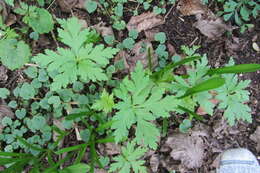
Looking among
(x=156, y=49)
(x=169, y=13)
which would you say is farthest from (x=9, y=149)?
(x=169, y=13)

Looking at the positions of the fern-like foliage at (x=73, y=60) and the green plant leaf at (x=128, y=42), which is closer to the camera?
the fern-like foliage at (x=73, y=60)

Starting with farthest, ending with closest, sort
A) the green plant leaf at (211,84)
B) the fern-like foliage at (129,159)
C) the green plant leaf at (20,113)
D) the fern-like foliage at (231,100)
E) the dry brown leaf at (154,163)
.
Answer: the dry brown leaf at (154,163), the green plant leaf at (20,113), the fern-like foliage at (129,159), the fern-like foliage at (231,100), the green plant leaf at (211,84)

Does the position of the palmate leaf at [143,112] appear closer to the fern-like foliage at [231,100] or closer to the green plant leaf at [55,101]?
the fern-like foliage at [231,100]

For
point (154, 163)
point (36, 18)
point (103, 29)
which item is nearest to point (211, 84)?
point (154, 163)

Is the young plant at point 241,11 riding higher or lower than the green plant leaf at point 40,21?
higher

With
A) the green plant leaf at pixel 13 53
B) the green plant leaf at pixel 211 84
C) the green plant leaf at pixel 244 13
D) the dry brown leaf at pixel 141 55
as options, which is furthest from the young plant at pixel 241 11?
the green plant leaf at pixel 13 53

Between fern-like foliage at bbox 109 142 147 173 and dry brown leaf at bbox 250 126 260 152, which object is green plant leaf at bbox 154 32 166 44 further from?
dry brown leaf at bbox 250 126 260 152

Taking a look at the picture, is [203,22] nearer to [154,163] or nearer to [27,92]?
[154,163]
